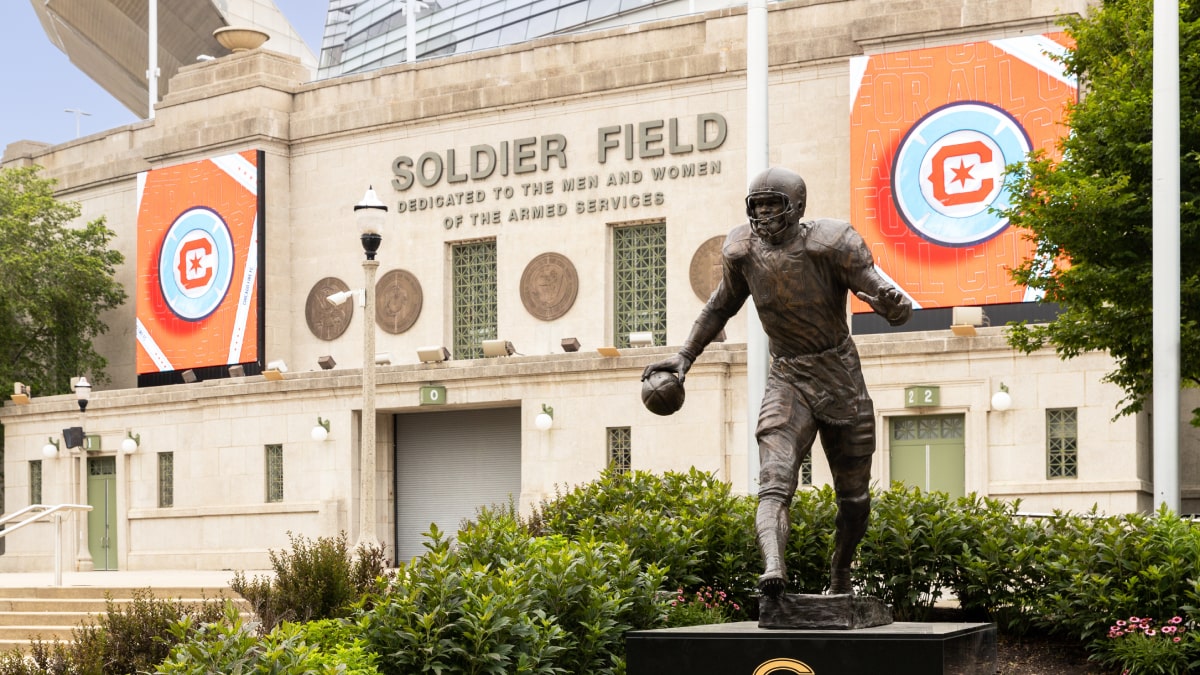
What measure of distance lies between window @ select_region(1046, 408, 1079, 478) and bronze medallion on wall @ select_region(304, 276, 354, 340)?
52.0 ft

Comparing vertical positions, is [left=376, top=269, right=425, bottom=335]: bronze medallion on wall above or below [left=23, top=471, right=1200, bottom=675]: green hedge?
above

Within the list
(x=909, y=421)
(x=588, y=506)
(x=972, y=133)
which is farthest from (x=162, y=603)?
(x=972, y=133)

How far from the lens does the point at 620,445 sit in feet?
91.9

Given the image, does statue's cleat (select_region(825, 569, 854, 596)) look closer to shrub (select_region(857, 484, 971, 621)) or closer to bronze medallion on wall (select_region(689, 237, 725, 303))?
shrub (select_region(857, 484, 971, 621))

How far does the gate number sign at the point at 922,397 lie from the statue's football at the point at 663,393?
1628cm

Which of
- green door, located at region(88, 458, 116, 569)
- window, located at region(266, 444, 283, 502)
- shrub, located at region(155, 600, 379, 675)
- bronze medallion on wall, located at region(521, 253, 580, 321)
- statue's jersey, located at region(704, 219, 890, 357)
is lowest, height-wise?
green door, located at region(88, 458, 116, 569)

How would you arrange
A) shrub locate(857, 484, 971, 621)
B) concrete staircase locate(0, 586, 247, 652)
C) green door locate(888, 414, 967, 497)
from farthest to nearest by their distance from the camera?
green door locate(888, 414, 967, 497)
concrete staircase locate(0, 586, 247, 652)
shrub locate(857, 484, 971, 621)

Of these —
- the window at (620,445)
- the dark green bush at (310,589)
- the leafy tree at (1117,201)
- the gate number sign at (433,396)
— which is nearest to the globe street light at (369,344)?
the dark green bush at (310,589)

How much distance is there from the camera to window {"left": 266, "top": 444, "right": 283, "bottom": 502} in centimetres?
3169

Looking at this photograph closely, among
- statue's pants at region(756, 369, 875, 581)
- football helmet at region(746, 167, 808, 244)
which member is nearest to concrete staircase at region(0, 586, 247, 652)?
statue's pants at region(756, 369, 875, 581)

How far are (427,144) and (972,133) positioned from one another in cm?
1175

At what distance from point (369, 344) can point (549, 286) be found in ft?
35.5

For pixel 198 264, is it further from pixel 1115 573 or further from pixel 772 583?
pixel 772 583

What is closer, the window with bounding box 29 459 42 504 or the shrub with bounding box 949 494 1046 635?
the shrub with bounding box 949 494 1046 635
